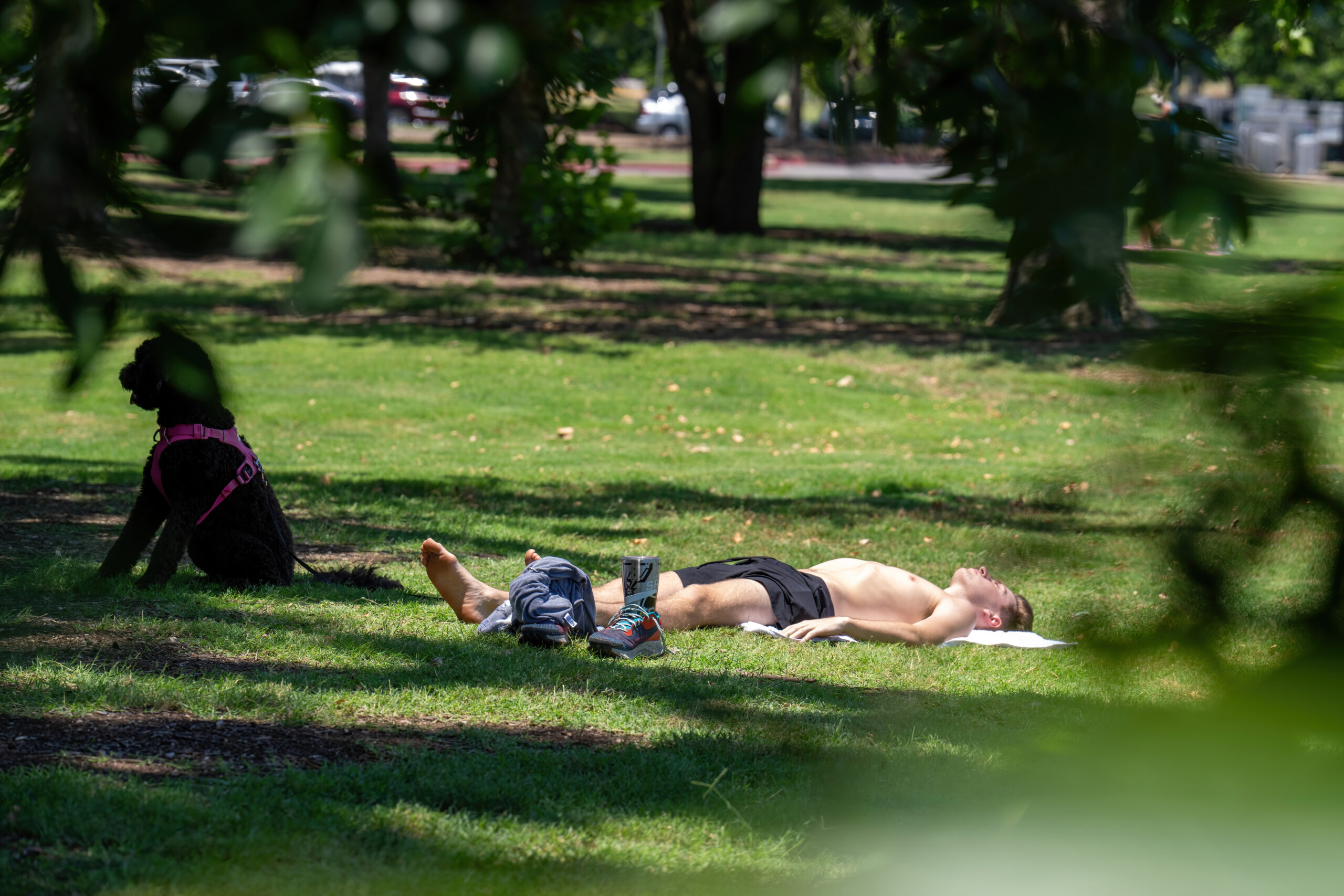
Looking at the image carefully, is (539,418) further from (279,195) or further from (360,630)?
(279,195)

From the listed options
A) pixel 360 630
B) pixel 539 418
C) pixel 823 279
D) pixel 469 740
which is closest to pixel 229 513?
pixel 360 630

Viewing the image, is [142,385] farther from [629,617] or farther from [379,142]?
[379,142]

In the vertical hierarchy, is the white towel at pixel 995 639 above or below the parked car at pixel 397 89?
below

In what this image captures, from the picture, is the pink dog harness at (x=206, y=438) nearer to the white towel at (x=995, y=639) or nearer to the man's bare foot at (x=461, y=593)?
the man's bare foot at (x=461, y=593)

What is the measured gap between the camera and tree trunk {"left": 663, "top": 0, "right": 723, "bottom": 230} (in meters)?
1.28

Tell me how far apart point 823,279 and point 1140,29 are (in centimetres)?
2043

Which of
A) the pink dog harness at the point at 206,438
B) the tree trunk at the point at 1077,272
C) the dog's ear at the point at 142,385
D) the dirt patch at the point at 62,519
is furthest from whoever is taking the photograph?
the dirt patch at the point at 62,519

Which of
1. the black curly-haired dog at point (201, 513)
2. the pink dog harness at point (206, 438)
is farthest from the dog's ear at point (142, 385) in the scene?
the pink dog harness at point (206, 438)

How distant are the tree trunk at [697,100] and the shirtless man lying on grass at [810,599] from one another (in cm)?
180

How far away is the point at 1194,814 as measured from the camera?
84 cm

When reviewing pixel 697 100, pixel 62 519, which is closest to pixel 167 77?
pixel 62 519

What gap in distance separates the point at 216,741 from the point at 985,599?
3610 mm

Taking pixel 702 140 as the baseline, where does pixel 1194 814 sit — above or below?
below

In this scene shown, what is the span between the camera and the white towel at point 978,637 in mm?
5763
